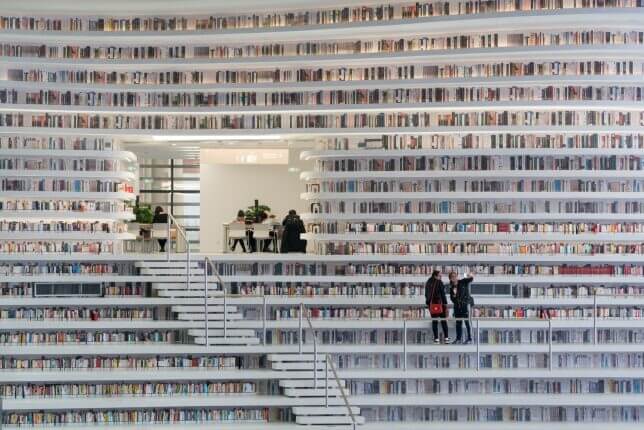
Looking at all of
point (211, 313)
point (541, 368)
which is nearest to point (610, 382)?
point (541, 368)

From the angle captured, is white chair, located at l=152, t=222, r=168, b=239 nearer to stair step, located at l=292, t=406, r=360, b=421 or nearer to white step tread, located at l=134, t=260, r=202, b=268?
white step tread, located at l=134, t=260, r=202, b=268

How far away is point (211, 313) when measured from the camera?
17.9 metres

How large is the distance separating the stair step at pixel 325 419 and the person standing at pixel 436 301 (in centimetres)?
187

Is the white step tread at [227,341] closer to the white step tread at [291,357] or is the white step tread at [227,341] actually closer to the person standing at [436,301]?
the white step tread at [291,357]

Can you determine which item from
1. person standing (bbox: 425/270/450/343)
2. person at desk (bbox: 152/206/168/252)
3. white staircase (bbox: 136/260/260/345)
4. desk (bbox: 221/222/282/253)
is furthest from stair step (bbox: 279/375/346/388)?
person at desk (bbox: 152/206/168/252)

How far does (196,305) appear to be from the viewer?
18.0 meters

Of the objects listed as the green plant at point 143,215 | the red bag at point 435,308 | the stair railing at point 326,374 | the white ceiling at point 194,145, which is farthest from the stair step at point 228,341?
the white ceiling at point 194,145

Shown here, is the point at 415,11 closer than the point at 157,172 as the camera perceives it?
Yes

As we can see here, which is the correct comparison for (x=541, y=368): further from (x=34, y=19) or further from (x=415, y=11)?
(x=34, y=19)

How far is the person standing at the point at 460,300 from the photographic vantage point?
17.4 meters

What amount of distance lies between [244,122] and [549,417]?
569cm

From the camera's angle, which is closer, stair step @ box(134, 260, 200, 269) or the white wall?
stair step @ box(134, 260, 200, 269)

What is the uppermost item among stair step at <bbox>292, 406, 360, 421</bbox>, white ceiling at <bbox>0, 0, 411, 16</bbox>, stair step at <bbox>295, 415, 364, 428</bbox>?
white ceiling at <bbox>0, 0, 411, 16</bbox>

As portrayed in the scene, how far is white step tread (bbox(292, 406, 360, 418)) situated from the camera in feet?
53.4
